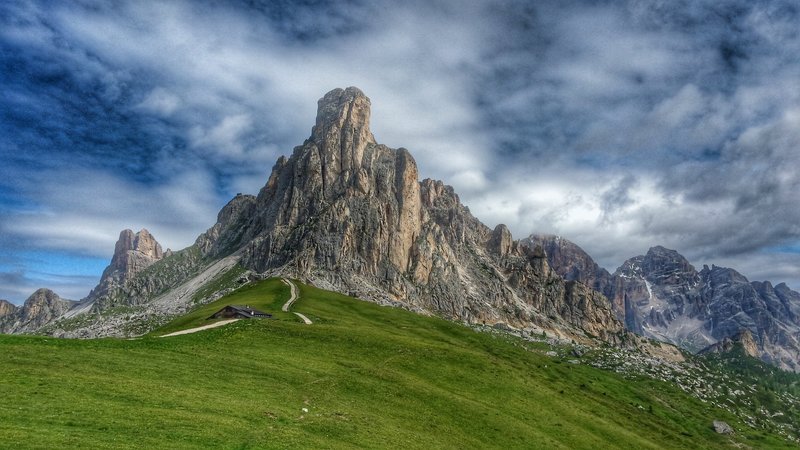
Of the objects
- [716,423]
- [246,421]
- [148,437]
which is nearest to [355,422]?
[246,421]

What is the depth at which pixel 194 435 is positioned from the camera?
108ft

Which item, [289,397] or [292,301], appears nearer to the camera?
[289,397]

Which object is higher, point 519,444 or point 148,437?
point 148,437

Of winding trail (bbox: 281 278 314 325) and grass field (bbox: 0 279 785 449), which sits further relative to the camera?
winding trail (bbox: 281 278 314 325)

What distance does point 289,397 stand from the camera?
48062 millimetres

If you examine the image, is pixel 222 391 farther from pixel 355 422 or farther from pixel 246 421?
pixel 355 422

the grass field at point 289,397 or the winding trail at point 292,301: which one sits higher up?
the winding trail at point 292,301

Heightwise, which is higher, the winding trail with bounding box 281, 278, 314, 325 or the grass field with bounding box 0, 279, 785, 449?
the winding trail with bounding box 281, 278, 314, 325

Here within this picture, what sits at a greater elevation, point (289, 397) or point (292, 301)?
point (292, 301)

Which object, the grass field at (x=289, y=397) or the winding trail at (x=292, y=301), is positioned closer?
the grass field at (x=289, y=397)

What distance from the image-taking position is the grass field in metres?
33.3

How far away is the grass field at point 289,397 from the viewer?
3331 cm

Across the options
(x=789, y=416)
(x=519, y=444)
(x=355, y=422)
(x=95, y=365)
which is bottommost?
(x=789, y=416)

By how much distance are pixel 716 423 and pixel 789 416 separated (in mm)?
104807
